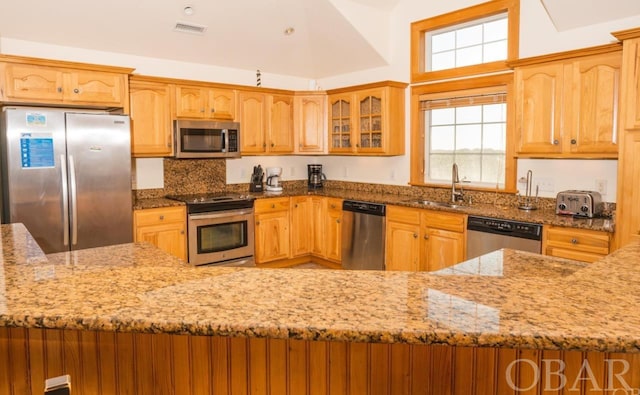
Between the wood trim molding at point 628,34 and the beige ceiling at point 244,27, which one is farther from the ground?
the beige ceiling at point 244,27

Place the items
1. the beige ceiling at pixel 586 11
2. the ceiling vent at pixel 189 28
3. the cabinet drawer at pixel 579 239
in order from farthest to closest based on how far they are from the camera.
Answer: the ceiling vent at pixel 189 28
the beige ceiling at pixel 586 11
the cabinet drawer at pixel 579 239

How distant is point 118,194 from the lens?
13.5 feet

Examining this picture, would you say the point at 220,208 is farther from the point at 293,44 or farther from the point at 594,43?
the point at 594,43

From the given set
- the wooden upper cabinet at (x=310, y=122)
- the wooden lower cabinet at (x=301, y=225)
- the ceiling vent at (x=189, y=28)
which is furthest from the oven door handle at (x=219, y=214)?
the ceiling vent at (x=189, y=28)

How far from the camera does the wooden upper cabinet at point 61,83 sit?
3.84 metres

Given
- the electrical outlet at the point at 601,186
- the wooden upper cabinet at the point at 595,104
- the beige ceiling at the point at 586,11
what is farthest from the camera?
the electrical outlet at the point at 601,186

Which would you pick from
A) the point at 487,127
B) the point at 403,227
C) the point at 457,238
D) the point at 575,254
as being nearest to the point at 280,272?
the point at 575,254

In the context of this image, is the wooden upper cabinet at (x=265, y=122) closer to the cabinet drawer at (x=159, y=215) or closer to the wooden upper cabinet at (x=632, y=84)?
the cabinet drawer at (x=159, y=215)

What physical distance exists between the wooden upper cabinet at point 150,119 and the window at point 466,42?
281 cm

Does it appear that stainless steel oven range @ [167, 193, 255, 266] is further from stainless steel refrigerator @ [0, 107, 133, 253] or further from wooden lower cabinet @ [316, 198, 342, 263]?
wooden lower cabinet @ [316, 198, 342, 263]

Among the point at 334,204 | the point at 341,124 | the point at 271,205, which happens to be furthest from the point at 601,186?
the point at 271,205

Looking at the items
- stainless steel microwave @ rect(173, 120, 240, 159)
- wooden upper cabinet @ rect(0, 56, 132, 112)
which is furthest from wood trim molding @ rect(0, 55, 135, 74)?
stainless steel microwave @ rect(173, 120, 240, 159)

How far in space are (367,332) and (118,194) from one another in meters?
3.73

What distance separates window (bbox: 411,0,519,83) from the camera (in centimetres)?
437
